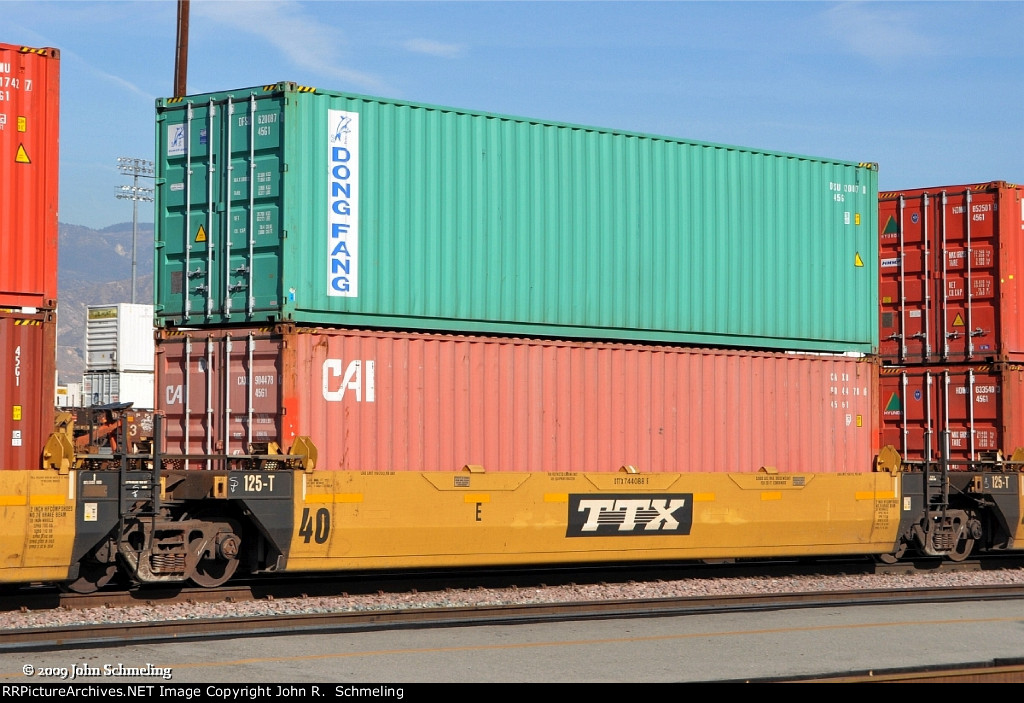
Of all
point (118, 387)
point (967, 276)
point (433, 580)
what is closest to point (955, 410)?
point (967, 276)

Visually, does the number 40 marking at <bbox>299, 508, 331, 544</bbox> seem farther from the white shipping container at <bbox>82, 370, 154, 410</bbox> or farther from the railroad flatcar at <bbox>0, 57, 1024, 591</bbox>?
the white shipping container at <bbox>82, 370, 154, 410</bbox>

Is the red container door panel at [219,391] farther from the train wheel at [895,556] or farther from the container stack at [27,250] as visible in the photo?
the train wheel at [895,556]

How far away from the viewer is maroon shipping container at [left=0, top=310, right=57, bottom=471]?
1253 centimetres

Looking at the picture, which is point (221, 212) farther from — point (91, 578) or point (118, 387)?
point (118, 387)

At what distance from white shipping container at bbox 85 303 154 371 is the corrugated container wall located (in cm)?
4386

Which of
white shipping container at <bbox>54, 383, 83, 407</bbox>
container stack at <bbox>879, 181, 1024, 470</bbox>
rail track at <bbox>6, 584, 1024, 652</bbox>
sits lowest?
rail track at <bbox>6, 584, 1024, 652</bbox>

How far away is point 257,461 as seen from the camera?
13.9 meters

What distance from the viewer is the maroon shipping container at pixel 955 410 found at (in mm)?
19016

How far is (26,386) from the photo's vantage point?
41.7 ft

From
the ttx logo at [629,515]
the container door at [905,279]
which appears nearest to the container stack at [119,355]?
the container door at [905,279]

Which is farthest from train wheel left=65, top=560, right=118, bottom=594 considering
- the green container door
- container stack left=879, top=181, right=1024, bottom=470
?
container stack left=879, top=181, right=1024, bottom=470

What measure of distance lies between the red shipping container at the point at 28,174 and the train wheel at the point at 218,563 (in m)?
3.04

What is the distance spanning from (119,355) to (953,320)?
4452 cm
